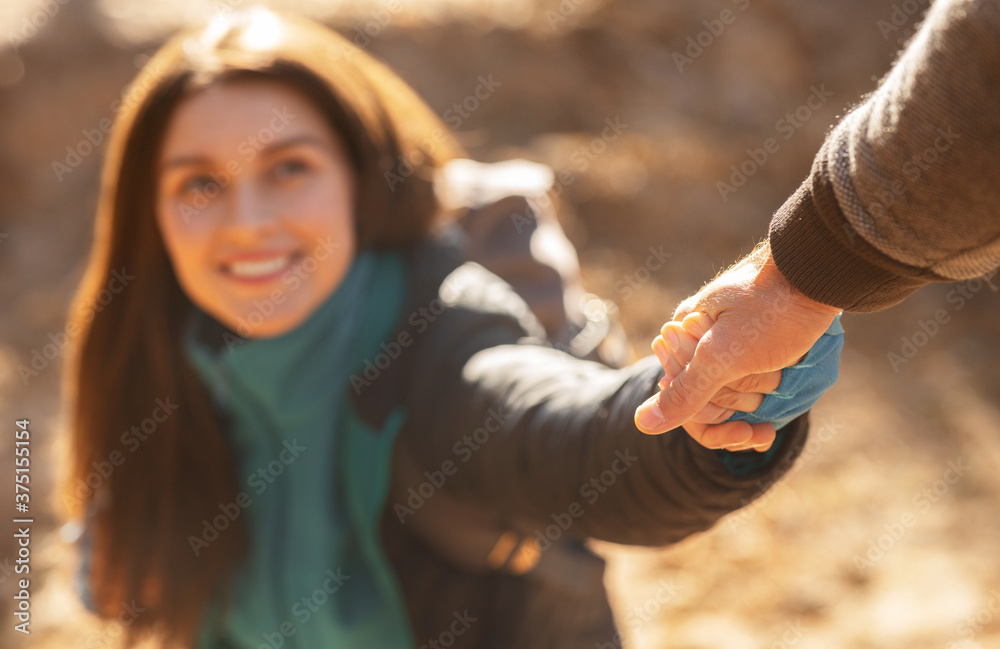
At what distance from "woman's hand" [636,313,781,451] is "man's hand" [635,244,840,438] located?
1cm

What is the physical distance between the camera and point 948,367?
106 inches

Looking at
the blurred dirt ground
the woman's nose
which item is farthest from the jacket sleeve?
Answer: the blurred dirt ground

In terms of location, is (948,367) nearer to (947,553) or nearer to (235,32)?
(947,553)

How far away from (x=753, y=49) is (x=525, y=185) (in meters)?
2.72

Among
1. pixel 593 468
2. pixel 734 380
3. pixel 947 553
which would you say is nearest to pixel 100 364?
pixel 593 468

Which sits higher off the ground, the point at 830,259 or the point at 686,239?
the point at 830,259

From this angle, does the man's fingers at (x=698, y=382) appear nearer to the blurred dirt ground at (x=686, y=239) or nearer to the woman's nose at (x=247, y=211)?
the woman's nose at (x=247, y=211)

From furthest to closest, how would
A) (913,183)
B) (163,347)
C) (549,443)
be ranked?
1. (163,347)
2. (549,443)
3. (913,183)

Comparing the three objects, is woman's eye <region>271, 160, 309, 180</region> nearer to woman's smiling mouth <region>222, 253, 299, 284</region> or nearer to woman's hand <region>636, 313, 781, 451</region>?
woman's smiling mouth <region>222, 253, 299, 284</region>

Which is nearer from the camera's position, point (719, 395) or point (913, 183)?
point (913, 183)

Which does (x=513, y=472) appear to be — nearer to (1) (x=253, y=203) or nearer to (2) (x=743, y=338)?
(2) (x=743, y=338)

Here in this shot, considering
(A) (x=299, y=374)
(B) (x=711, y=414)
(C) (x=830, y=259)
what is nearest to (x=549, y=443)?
(B) (x=711, y=414)

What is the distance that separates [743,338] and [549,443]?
0.93 ft

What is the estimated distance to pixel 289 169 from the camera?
1.02 metres
